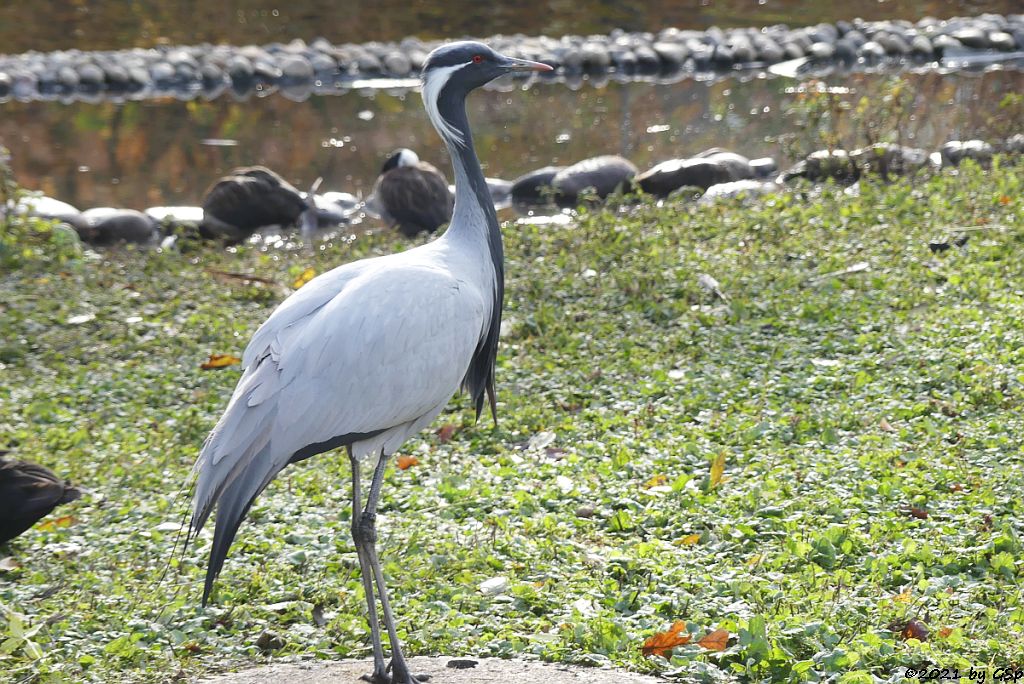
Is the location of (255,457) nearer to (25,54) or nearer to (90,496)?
(90,496)

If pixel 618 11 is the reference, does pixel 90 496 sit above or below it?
below

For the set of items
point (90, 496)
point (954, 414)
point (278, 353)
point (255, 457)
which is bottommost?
point (90, 496)

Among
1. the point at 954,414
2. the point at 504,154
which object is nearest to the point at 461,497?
the point at 954,414

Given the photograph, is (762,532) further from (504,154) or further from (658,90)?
(658,90)

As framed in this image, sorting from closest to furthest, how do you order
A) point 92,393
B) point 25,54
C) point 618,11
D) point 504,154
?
point 92,393
point 504,154
point 25,54
point 618,11

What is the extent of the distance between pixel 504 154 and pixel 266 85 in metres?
5.85

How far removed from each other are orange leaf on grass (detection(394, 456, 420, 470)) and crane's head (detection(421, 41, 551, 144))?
1.61m

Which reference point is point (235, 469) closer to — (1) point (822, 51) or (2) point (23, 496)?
(2) point (23, 496)

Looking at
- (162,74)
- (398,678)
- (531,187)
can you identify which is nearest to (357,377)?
(398,678)

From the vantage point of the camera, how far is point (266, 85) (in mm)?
15961

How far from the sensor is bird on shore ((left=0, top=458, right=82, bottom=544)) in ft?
14.1

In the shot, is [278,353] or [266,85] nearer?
[278,353]

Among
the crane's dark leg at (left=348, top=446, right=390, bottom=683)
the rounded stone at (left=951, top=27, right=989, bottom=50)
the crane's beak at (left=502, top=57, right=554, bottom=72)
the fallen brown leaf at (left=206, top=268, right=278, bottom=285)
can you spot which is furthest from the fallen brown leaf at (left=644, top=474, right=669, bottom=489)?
the rounded stone at (left=951, top=27, right=989, bottom=50)

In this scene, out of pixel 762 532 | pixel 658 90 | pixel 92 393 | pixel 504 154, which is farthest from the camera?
pixel 658 90
